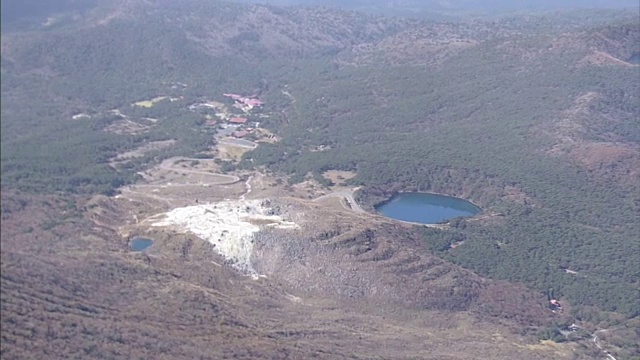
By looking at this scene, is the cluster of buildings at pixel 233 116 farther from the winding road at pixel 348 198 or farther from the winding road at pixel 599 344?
the winding road at pixel 599 344

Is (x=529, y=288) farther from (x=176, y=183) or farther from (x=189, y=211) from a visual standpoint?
(x=176, y=183)

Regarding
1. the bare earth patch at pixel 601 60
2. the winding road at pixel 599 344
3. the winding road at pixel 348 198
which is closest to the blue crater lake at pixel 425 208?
the winding road at pixel 348 198

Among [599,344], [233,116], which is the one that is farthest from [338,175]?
[599,344]

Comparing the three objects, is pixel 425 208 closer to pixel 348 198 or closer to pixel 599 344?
pixel 348 198

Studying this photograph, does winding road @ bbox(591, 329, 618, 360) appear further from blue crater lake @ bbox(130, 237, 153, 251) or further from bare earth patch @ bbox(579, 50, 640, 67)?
bare earth patch @ bbox(579, 50, 640, 67)

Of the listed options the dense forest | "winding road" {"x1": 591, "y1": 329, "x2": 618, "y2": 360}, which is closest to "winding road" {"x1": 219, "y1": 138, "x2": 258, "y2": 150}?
the dense forest

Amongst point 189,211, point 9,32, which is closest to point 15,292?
point 9,32
